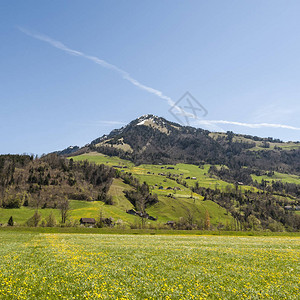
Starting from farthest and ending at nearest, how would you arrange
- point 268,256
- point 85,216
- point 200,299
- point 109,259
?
point 85,216 < point 268,256 < point 109,259 < point 200,299

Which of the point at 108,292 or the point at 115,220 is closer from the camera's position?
the point at 108,292

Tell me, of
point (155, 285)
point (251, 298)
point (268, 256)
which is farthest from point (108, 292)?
point (268, 256)

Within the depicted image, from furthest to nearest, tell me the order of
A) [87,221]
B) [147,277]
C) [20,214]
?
[20,214]
[87,221]
[147,277]

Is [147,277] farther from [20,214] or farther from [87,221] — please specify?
[20,214]

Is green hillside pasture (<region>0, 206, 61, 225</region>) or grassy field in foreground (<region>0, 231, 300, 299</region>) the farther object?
green hillside pasture (<region>0, 206, 61, 225</region>)

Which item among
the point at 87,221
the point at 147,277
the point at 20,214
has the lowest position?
the point at 87,221

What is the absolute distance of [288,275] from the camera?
19750 millimetres

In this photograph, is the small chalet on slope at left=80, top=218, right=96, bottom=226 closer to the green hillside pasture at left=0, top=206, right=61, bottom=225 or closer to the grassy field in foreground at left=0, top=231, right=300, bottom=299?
the green hillside pasture at left=0, top=206, right=61, bottom=225

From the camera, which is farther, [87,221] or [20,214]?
[20,214]

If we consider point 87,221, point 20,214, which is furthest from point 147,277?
point 20,214

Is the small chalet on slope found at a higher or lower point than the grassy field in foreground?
lower

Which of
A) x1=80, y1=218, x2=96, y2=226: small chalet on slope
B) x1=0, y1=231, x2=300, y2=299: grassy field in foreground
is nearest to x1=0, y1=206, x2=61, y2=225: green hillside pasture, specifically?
x1=80, y1=218, x2=96, y2=226: small chalet on slope

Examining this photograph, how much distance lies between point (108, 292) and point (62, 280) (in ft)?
14.0

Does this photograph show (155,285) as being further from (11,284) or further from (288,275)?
(288,275)
